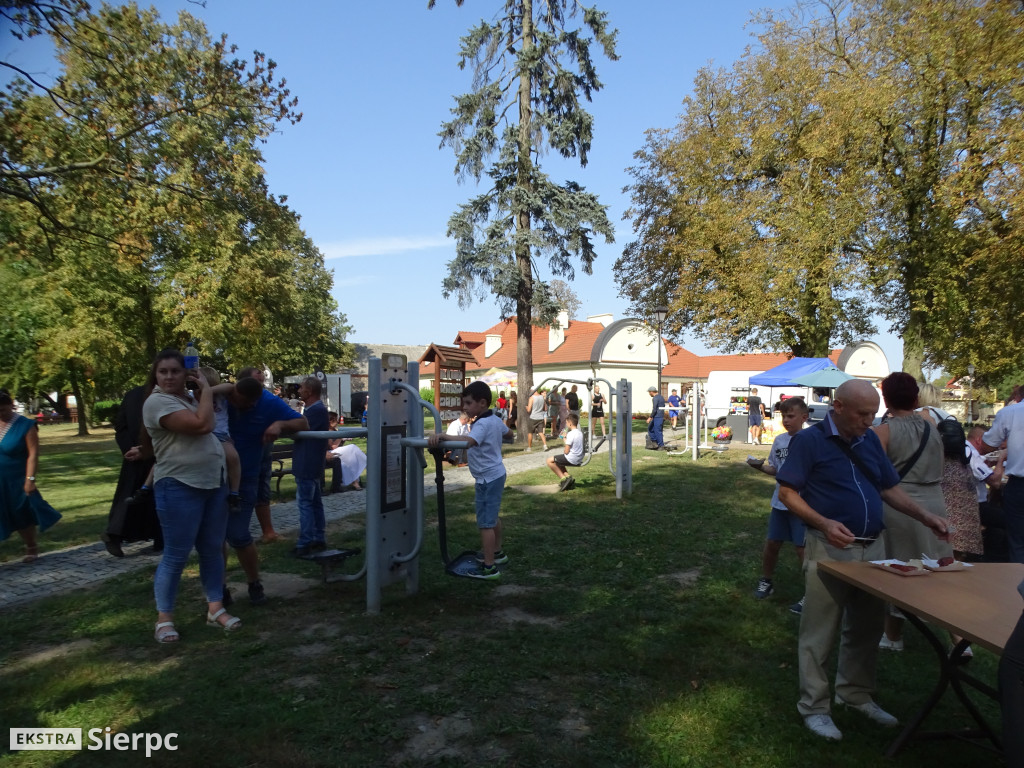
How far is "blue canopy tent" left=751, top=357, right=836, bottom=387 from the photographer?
1998 cm

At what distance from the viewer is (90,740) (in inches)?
132

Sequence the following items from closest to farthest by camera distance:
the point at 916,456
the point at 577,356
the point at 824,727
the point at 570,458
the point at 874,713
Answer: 1. the point at 824,727
2. the point at 874,713
3. the point at 916,456
4. the point at 570,458
5. the point at 577,356

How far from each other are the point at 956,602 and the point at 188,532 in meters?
4.12

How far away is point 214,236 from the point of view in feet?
71.0

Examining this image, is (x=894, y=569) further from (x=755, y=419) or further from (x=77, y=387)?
(x=77, y=387)

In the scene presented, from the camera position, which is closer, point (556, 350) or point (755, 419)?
point (755, 419)

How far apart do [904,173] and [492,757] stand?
23.7m

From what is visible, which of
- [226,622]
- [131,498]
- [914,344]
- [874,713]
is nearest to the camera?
[874,713]

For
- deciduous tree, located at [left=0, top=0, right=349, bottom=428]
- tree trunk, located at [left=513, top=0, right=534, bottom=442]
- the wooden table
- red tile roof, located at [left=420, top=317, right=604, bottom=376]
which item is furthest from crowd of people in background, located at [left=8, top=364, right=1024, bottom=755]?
red tile roof, located at [left=420, top=317, right=604, bottom=376]

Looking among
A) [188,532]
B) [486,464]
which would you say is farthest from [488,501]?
[188,532]

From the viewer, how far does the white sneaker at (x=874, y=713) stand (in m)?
3.56

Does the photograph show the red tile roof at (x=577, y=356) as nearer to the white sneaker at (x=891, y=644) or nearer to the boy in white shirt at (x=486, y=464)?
the boy in white shirt at (x=486, y=464)

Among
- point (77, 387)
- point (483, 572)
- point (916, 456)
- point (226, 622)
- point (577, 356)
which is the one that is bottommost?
point (226, 622)

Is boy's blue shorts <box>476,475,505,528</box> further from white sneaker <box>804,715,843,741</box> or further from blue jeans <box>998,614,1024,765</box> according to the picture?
blue jeans <box>998,614,1024,765</box>
